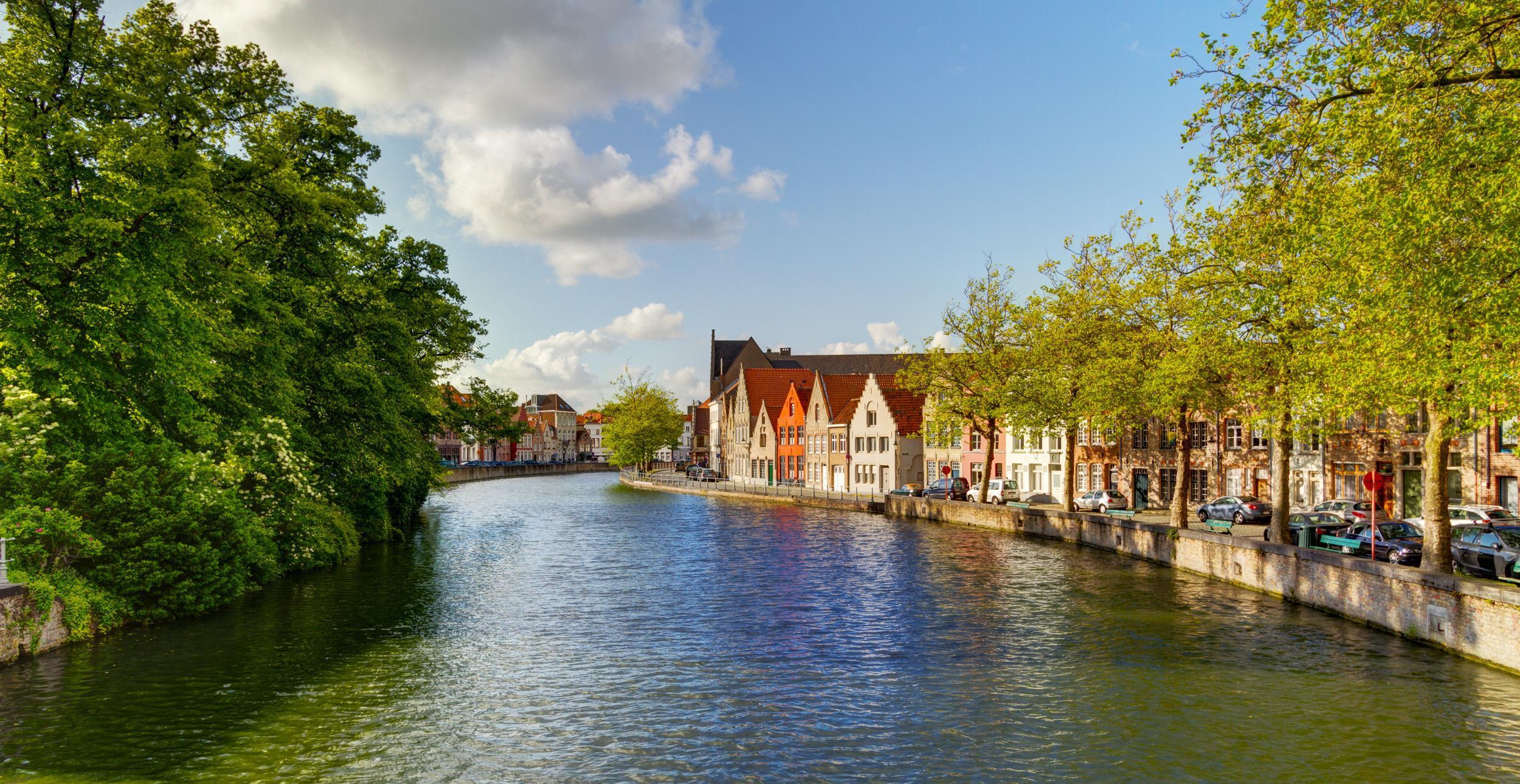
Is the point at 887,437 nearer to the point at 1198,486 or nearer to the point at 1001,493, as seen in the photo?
the point at 1001,493

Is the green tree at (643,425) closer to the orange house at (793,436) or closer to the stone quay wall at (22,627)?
the orange house at (793,436)

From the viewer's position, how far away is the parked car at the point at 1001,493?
64.1 meters

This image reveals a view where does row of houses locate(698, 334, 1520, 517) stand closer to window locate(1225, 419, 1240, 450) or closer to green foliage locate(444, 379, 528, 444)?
window locate(1225, 419, 1240, 450)

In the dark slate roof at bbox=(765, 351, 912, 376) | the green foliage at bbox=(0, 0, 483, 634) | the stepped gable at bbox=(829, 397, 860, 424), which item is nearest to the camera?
the green foliage at bbox=(0, 0, 483, 634)

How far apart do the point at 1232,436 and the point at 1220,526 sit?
1447cm

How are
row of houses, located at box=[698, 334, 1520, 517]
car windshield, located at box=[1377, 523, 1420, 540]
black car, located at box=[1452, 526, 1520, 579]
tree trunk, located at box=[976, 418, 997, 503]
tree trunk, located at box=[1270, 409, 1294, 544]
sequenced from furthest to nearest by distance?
tree trunk, located at box=[976, 418, 997, 503] < row of houses, located at box=[698, 334, 1520, 517] < car windshield, located at box=[1377, 523, 1420, 540] < tree trunk, located at box=[1270, 409, 1294, 544] < black car, located at box=[1452, 526, 1520, 579]

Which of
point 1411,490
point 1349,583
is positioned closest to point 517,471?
point 1411,490

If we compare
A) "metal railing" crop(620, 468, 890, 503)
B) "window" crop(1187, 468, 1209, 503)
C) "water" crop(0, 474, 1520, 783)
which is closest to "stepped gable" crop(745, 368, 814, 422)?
"metal railing" crop(620, 468, 890, 503)

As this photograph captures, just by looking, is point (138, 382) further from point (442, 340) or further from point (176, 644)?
point (442, 340)

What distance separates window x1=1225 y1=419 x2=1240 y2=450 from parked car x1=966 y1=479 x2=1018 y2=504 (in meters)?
13.2

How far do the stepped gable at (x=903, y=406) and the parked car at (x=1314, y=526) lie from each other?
134 ft

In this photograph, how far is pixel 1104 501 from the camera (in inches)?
2219

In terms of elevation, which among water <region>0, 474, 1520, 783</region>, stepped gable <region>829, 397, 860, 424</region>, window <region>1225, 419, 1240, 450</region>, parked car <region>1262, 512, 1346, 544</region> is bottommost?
water <region>0, 474, 1520, 783</region>

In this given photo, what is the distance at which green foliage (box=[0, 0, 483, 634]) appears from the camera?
19641 millimetres
